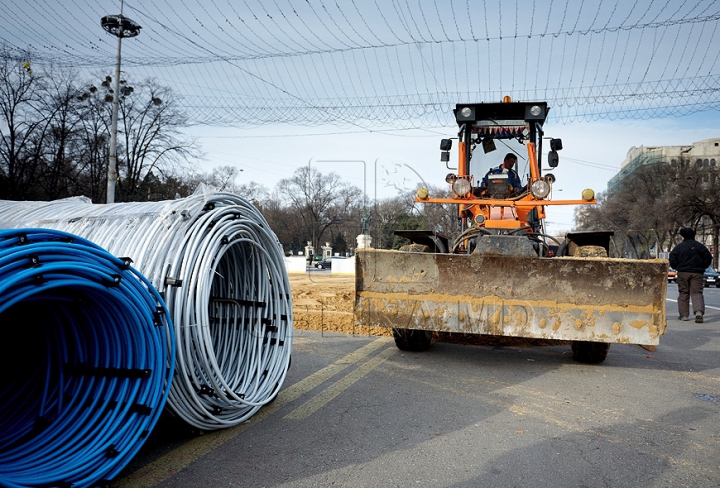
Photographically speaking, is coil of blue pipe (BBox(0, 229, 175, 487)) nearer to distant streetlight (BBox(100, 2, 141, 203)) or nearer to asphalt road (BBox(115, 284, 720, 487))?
asphalt road (BBox(115, 284, 720, 487))

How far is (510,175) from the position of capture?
295 inches

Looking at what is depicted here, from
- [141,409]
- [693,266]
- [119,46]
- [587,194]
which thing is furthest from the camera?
[119,46]

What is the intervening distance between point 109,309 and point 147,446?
3.35 feet

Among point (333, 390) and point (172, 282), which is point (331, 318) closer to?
point (333, 390)

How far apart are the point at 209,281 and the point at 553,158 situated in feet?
17.6

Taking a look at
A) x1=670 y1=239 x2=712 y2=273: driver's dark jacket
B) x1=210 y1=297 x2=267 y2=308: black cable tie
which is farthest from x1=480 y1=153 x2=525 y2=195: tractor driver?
x1=670 y1=239 x2=712 y2=273: driver's dark jacket

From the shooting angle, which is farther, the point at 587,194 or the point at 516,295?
the point at 587,194

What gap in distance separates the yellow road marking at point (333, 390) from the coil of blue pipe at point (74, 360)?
1290 mm

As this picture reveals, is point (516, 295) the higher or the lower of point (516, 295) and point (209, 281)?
the lower

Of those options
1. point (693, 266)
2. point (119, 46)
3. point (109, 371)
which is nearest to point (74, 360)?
point (109, 371)

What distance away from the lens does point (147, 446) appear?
342cm

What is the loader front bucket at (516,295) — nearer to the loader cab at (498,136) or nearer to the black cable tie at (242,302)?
the black cable tie at (242,302)

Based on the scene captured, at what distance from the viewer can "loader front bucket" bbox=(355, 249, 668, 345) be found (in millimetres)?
5059

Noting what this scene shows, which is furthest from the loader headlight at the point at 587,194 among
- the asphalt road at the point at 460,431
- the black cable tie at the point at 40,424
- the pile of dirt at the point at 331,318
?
the black cable tie at the point at 40,424
